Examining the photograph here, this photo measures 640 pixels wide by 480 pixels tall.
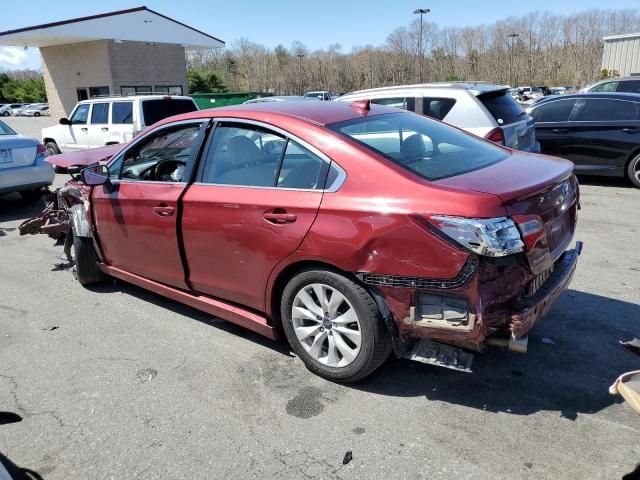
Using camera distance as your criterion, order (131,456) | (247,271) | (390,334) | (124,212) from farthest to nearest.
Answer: (124,212)
(247,271)
(390,334)
(131,456)

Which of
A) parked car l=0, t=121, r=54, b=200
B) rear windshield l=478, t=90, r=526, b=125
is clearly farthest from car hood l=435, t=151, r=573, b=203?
parked car l=0, t=121, r=54, b=200

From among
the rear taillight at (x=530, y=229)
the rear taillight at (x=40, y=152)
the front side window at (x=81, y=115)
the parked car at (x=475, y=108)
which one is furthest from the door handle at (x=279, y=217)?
the front side window at (x=81, y=115)

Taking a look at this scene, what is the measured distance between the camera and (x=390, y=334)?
9.92 ft

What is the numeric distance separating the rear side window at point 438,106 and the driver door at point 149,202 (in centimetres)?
463

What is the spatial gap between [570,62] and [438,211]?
260 ft

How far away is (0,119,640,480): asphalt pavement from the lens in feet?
8.83

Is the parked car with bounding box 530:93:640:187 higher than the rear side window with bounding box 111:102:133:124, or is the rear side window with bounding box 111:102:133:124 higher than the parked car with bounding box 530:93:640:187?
the rear side window with bounding box 111:102:133:124

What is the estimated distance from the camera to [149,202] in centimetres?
414

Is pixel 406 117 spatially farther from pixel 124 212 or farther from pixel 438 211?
pixel 124 212

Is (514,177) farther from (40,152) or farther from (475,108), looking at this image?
(40,152)

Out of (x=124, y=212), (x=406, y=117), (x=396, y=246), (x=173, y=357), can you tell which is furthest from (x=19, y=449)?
(x=406, y=117)

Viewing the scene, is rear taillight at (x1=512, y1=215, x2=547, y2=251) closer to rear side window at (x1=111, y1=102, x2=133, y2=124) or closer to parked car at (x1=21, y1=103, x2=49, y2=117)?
rear side window at (x1=111, y1=102, x2=133, y2=124)

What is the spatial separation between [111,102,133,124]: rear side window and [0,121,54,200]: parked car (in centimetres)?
305

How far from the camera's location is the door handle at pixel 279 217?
325cm
